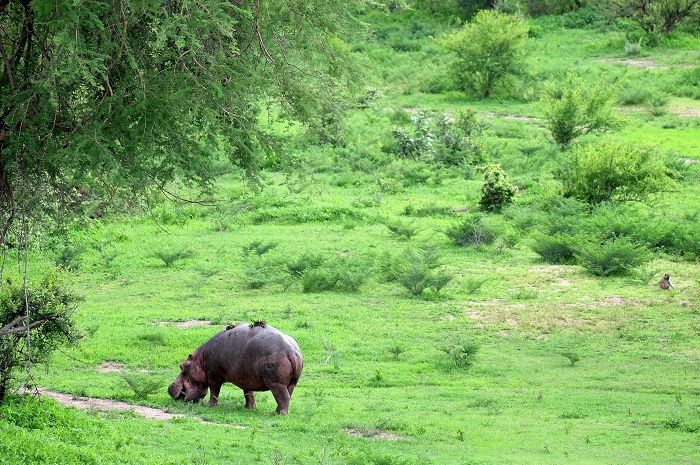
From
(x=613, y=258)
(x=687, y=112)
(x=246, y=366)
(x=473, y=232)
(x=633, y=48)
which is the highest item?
(x=633, y=48)

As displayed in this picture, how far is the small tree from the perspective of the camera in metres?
32.9

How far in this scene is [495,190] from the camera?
27.9 meters

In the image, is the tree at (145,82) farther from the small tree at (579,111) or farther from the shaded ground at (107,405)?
the small tree at (579,111)

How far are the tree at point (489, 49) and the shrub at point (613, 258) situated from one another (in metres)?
20.7

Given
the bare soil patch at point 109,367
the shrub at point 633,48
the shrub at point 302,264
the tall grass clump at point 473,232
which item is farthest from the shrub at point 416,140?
the bare soil patch at point 109,367

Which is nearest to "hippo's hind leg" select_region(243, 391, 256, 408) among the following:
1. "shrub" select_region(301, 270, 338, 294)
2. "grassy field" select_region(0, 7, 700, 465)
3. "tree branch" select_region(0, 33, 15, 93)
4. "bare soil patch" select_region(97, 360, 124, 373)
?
"grassy field" select_region(0, 7, 700, 465)

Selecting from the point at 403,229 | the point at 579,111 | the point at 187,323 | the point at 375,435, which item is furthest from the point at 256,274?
the point at 579,111

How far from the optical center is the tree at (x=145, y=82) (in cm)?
851

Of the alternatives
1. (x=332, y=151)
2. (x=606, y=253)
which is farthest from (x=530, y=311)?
(x=332, y=151)

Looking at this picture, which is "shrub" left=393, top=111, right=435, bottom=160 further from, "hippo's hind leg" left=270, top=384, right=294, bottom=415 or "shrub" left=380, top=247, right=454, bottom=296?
"hippo's hind leg" left=270, top=384, right=294, bottom=415

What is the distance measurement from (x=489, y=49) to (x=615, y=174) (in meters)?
16.3

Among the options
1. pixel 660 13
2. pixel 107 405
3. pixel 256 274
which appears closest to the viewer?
pixel 107 405

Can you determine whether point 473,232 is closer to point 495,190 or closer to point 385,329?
point 495,190

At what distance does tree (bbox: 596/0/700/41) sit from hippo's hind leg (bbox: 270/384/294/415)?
40.8m
